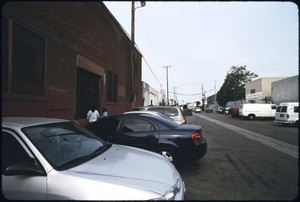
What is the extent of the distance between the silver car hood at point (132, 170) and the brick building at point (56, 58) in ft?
16.8

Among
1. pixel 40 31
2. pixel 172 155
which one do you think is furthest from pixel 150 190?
pixel 40 31

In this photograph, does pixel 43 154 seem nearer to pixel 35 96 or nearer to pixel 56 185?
pixel 56 185

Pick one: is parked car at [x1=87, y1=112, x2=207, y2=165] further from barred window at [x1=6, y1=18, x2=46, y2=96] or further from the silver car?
barred window at [x1=6, y1=18, x2=46, y2=96]

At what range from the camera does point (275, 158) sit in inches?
299

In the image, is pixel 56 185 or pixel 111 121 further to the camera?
pixel 111 121

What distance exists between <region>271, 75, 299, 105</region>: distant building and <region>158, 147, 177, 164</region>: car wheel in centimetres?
2449

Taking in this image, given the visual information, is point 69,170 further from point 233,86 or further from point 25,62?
point 233,86

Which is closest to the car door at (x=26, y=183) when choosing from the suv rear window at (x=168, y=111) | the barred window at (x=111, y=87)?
the suv rear window at (x=168, y=111)

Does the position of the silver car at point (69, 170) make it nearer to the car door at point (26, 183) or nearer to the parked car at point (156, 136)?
the car door at point (26, 183)

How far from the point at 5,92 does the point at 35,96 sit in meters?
1.38

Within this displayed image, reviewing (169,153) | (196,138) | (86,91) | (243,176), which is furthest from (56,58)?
(243,176)

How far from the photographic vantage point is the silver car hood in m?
2.62

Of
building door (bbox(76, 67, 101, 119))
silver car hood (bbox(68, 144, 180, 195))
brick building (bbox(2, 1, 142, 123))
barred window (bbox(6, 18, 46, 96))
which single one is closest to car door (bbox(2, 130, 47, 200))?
silver car hood (bbox(68, 144, 180, 195))

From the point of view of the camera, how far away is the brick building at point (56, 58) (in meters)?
Answer: 7.39
